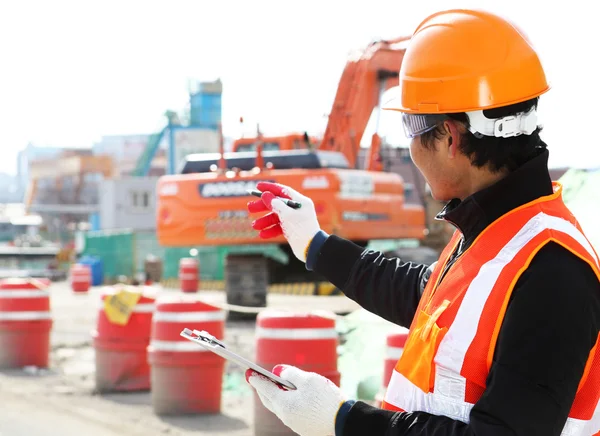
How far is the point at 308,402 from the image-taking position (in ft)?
7.18

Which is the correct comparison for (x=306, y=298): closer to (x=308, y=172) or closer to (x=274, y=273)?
(x=274, y=273)

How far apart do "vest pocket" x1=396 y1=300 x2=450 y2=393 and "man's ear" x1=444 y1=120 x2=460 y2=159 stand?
0.37m

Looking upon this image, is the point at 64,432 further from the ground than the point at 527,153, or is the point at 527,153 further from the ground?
the point at 527,153

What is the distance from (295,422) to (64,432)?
15.3ft

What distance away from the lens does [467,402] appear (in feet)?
6.55

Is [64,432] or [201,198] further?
[201,198]

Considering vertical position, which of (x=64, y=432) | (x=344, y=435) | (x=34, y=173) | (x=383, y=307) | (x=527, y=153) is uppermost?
(x=34, y=173)

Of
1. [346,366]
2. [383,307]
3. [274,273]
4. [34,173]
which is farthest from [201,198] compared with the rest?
[34,173]

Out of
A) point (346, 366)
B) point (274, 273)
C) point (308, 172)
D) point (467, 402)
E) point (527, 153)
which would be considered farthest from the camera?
point (274, 273)

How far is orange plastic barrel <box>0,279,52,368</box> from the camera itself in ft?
32.0

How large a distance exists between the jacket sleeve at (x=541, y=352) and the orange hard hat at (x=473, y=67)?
0.42 metres

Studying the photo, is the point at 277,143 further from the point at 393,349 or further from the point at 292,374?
the point at 292,374

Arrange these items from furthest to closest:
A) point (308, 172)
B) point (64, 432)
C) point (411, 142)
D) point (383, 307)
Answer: point (308, 172), point (64, 432), point (383, 307), point (411, 142)

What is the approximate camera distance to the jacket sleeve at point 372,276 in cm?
284
